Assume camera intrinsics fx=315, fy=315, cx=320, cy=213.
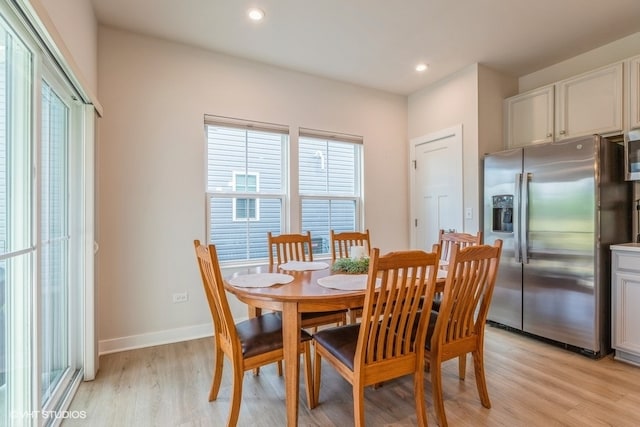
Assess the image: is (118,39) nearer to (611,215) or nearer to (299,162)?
(299,162)

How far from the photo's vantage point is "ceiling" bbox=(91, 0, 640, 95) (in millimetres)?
2377

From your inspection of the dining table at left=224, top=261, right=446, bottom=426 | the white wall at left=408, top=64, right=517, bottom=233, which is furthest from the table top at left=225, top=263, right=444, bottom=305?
the white wall at left=408, top=64, right=517, bottom=233

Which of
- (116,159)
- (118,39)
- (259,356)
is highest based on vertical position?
(118,39)

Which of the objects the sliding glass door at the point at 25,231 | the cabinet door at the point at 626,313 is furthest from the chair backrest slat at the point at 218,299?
the cabinet door at the point at 626,313

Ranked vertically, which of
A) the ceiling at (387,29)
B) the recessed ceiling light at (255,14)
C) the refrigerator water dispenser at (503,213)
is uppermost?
the ceiling at (387,29)

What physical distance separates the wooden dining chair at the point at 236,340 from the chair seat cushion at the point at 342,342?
0.37 ft

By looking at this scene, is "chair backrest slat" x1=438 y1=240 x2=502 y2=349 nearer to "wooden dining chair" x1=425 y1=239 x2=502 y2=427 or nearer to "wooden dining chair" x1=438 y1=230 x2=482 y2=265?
"wooden dining chair" x1=425 y1=239 x2=502 y2=427

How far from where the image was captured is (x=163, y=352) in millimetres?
2637

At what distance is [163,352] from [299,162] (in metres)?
2.22

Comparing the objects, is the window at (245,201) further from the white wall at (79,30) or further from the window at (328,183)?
the white wall at (79,30)

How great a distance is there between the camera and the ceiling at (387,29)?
7.80 feet

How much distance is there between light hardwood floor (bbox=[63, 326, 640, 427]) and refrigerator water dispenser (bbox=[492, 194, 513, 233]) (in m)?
1.15

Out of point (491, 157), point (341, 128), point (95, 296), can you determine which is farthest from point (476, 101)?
point (95, 296)

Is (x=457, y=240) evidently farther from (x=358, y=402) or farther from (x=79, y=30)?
(x=79, y=30)
